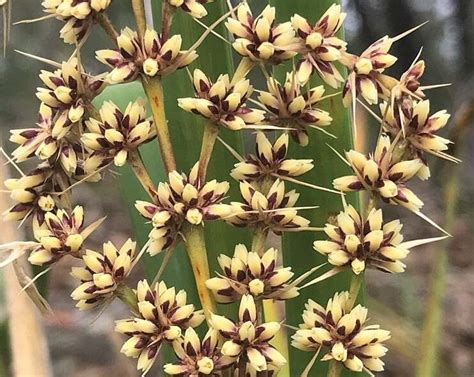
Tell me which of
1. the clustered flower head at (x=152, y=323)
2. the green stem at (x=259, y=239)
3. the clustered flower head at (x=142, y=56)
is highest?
the clustered flower head at (x=142, y=56)

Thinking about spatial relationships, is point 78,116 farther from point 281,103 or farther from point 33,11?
point 33,11

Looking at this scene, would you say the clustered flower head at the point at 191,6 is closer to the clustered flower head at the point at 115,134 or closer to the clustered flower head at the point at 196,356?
the clustered flower head at the point at 115,134

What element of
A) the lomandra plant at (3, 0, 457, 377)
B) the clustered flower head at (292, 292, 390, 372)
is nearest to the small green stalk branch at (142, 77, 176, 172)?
the lomandra plant at (3, 0, 457, 377)

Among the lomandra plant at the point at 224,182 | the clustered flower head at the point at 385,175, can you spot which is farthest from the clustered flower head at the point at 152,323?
the clustered flower head at the point at 385,175

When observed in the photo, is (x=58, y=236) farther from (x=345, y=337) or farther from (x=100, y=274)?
(x=345, y=337)

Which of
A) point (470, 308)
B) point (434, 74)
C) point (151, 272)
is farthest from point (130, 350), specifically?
point (434, 74)
